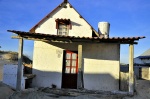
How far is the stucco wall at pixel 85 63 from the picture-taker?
14164 mm

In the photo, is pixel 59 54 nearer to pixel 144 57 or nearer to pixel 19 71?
pixel 19 71

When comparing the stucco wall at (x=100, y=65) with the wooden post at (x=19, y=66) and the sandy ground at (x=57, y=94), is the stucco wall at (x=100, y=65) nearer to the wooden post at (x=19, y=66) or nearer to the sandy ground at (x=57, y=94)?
the sandy ground at (x=57, y=94)

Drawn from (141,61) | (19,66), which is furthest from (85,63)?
(141,61)

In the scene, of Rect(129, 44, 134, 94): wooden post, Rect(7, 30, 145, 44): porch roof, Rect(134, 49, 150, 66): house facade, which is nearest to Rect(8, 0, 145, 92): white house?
Rect(7, 30, 145, 44): porch roof

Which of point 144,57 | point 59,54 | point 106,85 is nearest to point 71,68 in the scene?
point 59,54

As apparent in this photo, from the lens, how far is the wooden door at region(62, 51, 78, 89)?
46.6 feet

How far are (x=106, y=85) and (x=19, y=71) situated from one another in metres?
5.45

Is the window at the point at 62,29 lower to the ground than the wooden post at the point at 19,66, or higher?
higher

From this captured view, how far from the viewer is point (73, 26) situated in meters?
15.1

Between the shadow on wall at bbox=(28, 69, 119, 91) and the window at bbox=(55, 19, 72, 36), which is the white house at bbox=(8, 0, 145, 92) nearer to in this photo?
the shadow on wall at bbox=(28, 69, 119, 91)

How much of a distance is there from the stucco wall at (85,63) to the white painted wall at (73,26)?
104cm

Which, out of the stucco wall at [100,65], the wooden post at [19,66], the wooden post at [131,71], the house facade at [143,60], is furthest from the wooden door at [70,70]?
the house facade at [143,60]

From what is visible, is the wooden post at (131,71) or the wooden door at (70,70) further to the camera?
the wooden door at (70,70)

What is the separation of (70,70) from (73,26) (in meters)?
2.98
